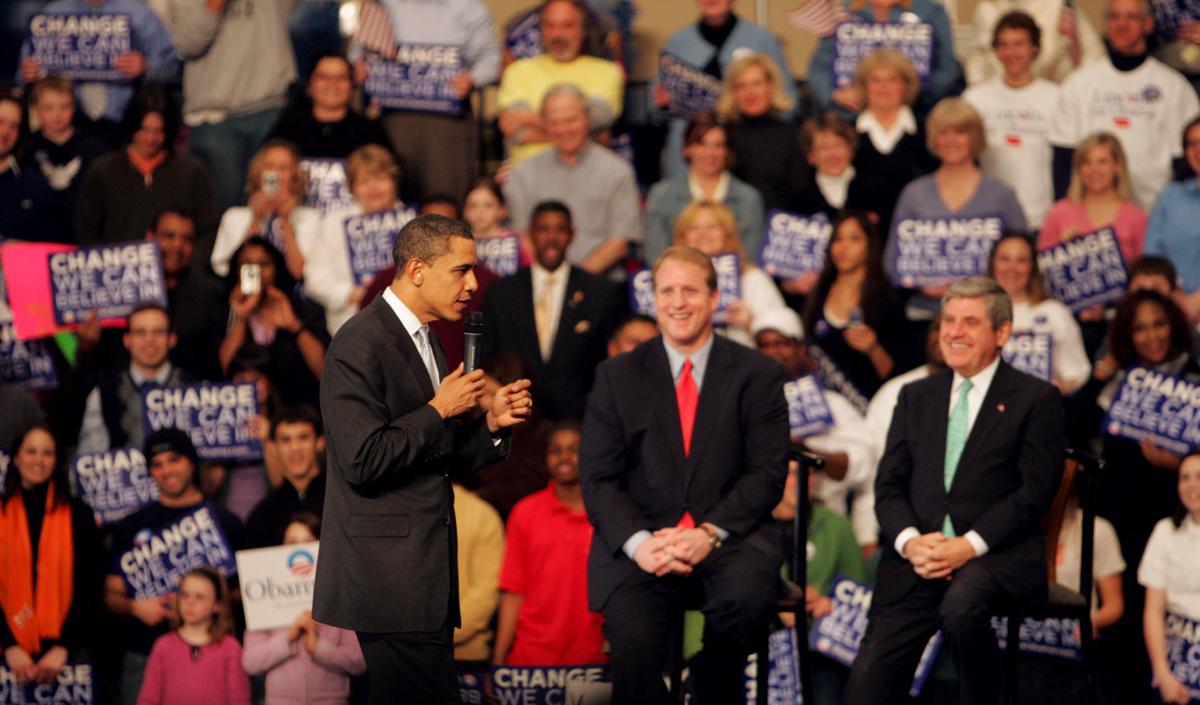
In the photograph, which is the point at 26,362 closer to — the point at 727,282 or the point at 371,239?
the point at 371,239

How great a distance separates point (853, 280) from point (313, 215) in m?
2.79

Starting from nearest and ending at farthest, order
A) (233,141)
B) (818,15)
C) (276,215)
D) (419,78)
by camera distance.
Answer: (276,215) → (419,78) → (233,141) → (818,15)

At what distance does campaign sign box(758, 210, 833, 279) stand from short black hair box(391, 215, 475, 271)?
4.01 m

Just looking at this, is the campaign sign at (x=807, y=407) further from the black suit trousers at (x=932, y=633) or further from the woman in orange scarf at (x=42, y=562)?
the woman in orange scarf at (x=42, y=562)

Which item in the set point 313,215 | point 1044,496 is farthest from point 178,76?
point 1044,496

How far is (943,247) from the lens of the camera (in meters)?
8.15

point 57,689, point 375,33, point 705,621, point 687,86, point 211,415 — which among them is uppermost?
point 375,33

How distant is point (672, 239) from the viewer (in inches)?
347

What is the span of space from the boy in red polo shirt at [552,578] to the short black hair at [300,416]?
98 cm

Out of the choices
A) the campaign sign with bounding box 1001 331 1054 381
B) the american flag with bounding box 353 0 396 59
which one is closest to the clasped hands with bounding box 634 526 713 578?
the campaign sign with bounding box 1001 331 1054 381

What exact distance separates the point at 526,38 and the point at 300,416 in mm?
3433

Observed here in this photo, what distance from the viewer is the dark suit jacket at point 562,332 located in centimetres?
802

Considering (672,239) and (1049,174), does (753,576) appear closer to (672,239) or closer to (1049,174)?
(672,239)

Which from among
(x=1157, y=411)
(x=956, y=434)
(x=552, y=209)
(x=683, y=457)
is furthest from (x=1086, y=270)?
(x=683, y=457)
